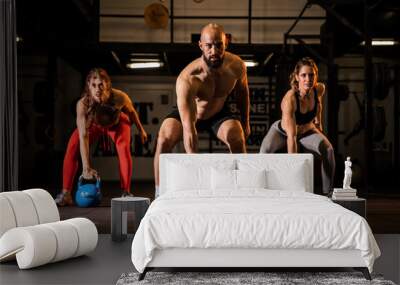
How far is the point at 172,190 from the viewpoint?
206 inches

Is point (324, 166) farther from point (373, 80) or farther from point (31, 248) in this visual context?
point (31, 248)

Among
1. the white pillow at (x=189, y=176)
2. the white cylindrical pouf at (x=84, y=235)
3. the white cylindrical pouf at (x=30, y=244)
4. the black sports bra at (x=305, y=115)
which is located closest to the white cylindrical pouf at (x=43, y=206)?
the white cylindrical pouf at (x=84, y=235)

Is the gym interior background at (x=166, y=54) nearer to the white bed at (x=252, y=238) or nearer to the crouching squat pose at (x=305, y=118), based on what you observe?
the crouching squat pose at (x=305, y=118)

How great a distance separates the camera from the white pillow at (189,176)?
5227 millimetres

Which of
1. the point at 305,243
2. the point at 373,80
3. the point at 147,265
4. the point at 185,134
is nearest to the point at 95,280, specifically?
the point at 147,265

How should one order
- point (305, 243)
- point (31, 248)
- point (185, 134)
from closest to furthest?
point (305, 243), point (31, 248), point (185, 134)

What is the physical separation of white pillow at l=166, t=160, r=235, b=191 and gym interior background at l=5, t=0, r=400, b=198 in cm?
253

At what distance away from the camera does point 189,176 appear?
5.27 m

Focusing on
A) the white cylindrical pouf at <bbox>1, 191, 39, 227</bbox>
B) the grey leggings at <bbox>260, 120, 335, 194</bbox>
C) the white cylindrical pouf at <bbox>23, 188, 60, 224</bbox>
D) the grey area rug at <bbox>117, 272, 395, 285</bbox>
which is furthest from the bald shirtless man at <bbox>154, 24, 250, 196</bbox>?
the grey area rug at <bbox>117, 272, 395, 285</bbox>

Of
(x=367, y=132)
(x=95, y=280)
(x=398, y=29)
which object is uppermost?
(x=398, y=29)

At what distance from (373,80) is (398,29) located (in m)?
1.39

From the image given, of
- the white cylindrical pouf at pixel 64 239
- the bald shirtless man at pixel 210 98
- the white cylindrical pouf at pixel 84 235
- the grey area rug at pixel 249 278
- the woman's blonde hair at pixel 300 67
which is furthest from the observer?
the woman's blonde hair at pixel 300 67

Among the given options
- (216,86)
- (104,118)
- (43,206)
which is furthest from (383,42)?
(43,206)

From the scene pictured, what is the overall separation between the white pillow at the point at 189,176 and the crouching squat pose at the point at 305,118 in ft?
6.06
